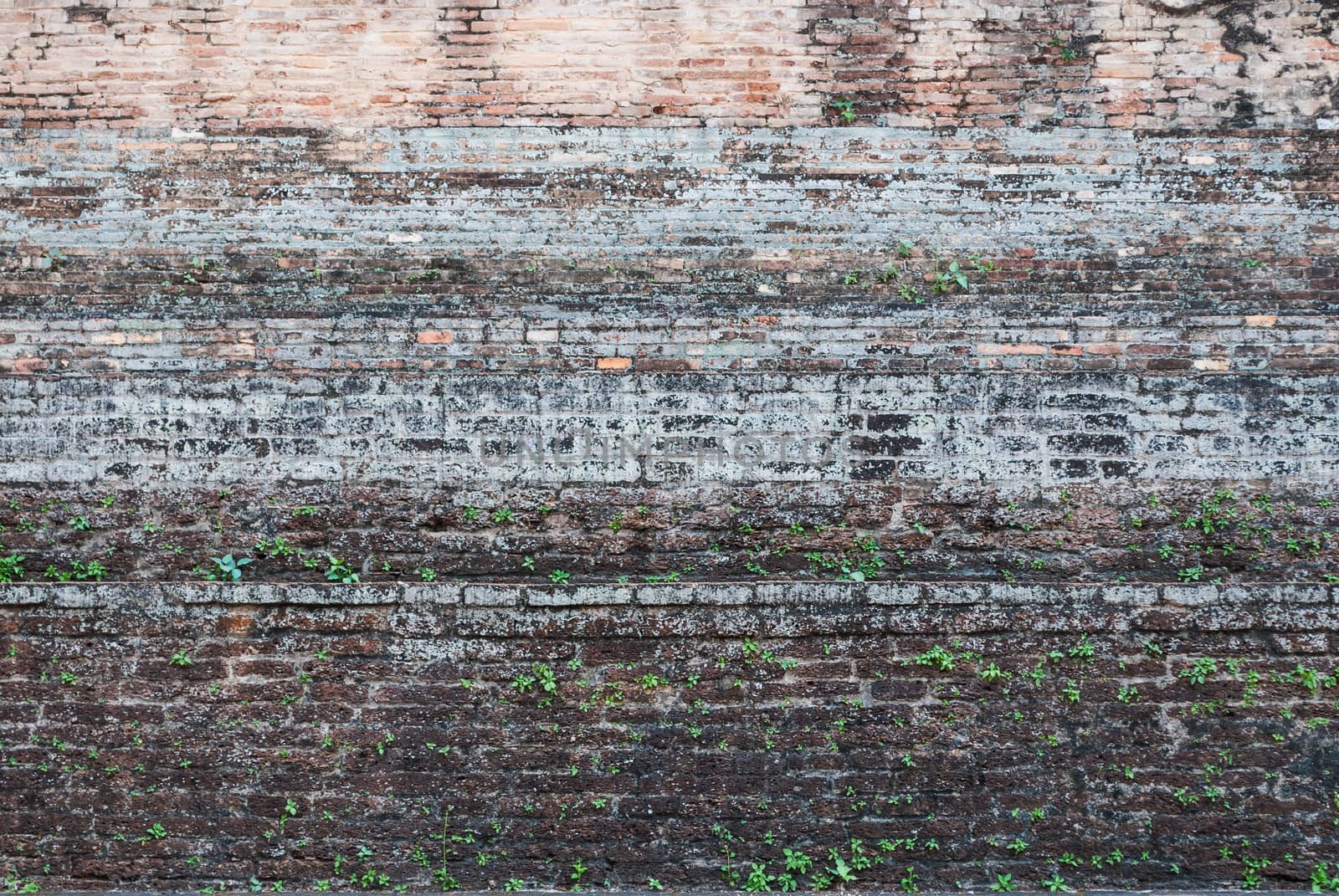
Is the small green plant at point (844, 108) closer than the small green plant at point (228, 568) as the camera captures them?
No

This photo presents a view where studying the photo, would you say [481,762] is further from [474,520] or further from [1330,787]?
[1330,787]

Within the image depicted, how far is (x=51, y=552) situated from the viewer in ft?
12.8

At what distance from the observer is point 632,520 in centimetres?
393

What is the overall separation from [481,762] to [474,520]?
107 centimetres

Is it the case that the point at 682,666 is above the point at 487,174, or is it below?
below

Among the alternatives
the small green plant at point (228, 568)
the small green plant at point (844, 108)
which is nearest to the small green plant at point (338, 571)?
the small green plant at point (228, 568)

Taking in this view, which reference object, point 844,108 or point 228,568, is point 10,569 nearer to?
point 228,568

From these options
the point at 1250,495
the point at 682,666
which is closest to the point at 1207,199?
the point at 1250,495

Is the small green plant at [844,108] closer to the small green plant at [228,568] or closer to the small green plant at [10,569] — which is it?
the small green plant at [228,568]

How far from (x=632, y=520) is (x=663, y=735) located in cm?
97

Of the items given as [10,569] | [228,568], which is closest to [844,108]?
[228,568]

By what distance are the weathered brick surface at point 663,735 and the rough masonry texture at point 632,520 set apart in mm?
18

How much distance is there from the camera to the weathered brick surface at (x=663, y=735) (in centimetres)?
374

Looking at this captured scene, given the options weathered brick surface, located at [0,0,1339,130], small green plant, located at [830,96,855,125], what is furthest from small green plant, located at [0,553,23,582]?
small green plant, located at [830,96,855,125]
